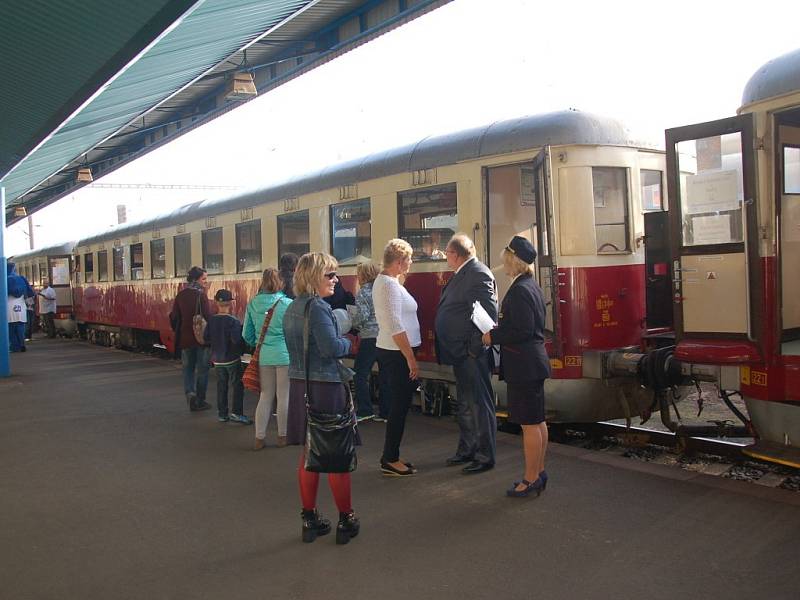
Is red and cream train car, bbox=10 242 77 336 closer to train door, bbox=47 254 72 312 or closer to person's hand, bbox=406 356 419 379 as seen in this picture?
train door, bbox=47 254 72 312

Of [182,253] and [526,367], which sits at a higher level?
[182,253]

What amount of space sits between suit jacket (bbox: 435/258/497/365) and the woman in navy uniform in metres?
0.46

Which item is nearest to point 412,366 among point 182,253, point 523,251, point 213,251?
point 523,251

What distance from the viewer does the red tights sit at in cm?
480

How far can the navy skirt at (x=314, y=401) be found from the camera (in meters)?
4.82

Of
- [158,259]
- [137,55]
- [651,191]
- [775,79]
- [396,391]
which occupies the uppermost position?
[137,55]

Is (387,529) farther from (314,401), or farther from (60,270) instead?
(60,270)

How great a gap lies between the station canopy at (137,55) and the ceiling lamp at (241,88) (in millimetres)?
17

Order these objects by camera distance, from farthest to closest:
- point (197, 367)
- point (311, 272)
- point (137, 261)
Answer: point (137, 261) → point (197, 367) → point (311, 272)

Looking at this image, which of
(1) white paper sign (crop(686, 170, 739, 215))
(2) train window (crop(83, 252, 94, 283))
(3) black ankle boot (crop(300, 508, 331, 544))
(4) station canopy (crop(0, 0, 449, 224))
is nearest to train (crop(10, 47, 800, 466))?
(1) white paper sign (crop(686, 170, 739, 215))

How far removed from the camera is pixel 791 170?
19.5ft

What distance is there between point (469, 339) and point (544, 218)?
184 centimetres

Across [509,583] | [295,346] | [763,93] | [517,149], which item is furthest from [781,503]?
[517,149]

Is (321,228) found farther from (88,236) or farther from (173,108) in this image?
(88,236)
